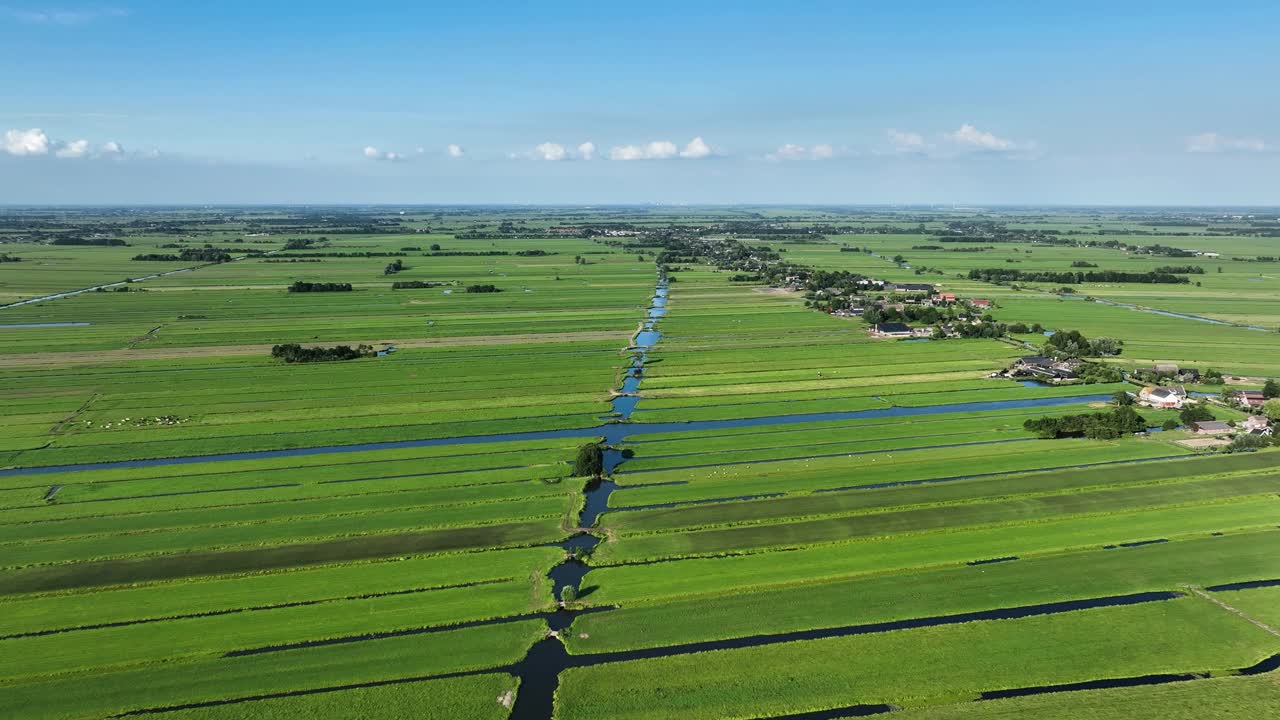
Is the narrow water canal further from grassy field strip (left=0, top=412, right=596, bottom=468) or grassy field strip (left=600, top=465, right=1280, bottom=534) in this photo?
grassy field strip (left=0, top=412, right=596, bottom=468)

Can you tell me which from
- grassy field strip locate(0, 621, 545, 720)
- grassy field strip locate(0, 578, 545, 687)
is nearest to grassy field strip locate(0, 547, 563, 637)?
grassy field strip locate(0, 578, 545, 687)

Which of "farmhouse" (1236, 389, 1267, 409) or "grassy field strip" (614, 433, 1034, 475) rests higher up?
"farmhouse" (1236, 389, 1267, 409)

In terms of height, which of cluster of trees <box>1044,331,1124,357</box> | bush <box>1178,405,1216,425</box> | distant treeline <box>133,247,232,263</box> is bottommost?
bush <box>1178,405,1216,425</box>

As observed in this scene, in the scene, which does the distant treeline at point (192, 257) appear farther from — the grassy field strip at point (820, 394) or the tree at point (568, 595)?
the tree at point (568, 595)

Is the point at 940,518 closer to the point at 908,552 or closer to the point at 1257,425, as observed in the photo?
the point at 908,552

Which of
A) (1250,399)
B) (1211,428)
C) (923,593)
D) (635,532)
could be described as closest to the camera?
(923,593)

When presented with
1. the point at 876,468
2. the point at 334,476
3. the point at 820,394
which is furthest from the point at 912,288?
the point at 334,476
